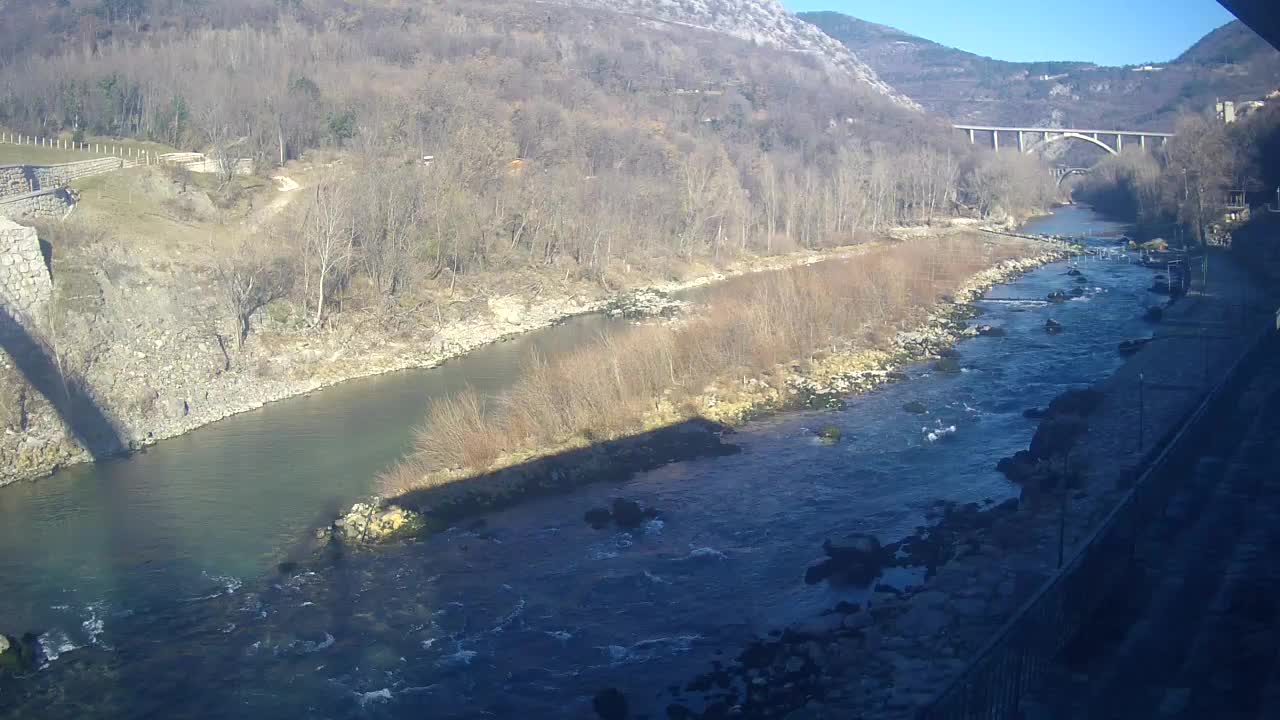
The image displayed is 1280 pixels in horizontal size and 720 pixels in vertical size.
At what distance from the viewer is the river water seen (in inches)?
314

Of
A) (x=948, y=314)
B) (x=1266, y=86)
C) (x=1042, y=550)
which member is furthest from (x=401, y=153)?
(x=1266, y=86)

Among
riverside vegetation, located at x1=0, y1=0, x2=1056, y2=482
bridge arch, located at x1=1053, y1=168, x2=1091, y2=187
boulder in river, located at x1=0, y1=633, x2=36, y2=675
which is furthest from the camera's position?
bridge arch, located at x1=1053, y1=168, x2=1091, y2=187

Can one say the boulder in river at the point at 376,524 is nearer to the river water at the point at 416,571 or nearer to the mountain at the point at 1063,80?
the river water at the point at 416,571

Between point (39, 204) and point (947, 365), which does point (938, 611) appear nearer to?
point (947, 365)

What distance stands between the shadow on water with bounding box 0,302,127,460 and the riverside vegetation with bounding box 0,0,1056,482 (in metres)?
0.18

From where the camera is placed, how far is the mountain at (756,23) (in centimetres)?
8225

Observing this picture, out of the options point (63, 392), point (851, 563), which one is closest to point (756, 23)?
point (63, 392)

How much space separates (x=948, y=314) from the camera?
2311 centimetres

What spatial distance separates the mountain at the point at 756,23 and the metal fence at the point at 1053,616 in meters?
74.6

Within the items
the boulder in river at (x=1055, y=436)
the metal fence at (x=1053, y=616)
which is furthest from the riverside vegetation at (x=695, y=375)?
the metal fence at (x=1053, y=616)

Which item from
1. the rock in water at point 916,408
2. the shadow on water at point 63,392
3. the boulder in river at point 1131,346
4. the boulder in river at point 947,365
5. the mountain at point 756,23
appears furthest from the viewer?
the mountain at point 756,23

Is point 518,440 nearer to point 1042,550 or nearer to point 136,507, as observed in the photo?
point 136,507

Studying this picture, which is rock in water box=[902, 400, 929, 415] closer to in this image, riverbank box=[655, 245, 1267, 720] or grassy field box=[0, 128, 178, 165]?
riverbank box=[655, 245, 1267, 720]

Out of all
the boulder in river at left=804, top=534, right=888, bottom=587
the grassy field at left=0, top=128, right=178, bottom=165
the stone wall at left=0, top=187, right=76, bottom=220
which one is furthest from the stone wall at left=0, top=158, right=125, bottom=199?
the boulder in river at left=804, top=534, right=888, bottom=587
